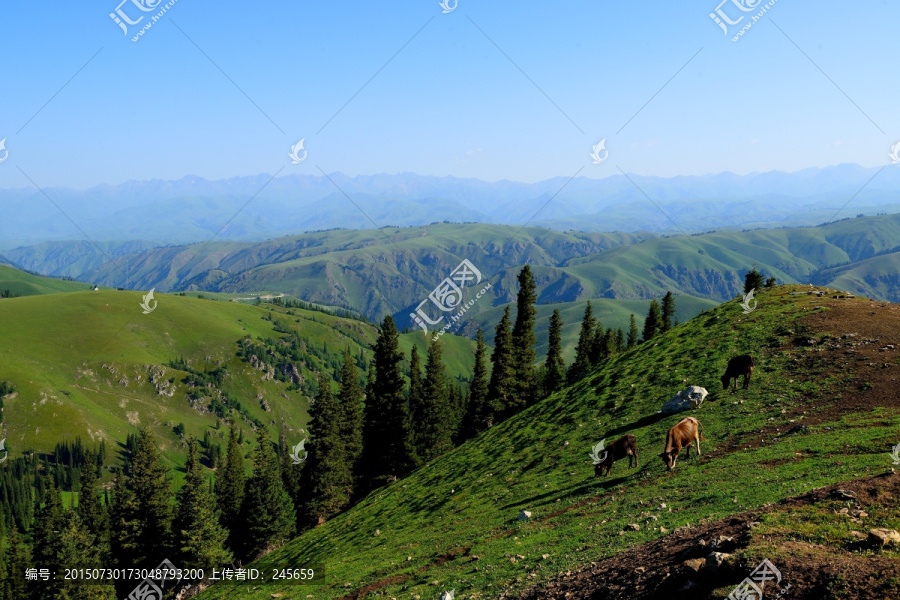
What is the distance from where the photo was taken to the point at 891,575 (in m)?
8.66

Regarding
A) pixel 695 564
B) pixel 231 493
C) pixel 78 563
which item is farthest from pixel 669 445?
pixel 231 493

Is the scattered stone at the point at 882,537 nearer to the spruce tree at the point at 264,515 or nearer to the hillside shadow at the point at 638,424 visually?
the hillside shadow at the point at 638,424

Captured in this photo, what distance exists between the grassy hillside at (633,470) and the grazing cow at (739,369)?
81 centimetres

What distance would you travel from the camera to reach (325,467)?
61.4m

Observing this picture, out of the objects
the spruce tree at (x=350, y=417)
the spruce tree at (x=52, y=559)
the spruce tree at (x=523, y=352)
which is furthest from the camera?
the spruce tree at (x=523, y=352)

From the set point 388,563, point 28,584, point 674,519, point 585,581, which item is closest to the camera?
point 585,581

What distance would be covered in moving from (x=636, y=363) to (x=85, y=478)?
8832 cm

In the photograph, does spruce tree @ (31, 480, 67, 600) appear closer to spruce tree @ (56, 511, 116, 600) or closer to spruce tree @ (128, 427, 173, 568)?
spruce tree @ (56, 511, 116, 600)

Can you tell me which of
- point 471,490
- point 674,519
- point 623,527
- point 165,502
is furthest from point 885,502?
point 165,502

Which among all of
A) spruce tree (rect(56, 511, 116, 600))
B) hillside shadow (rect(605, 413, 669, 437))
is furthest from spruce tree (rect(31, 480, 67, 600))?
hillside shadow (rect(605, 413, 669, 437))

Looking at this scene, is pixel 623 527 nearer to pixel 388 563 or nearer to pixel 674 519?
pixel 674 519

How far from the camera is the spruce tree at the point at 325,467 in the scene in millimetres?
61000

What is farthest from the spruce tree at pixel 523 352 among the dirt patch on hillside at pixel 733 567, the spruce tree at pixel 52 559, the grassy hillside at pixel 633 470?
the dirt patch on hillside at pixel 733 567

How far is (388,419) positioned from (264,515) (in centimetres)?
2057
